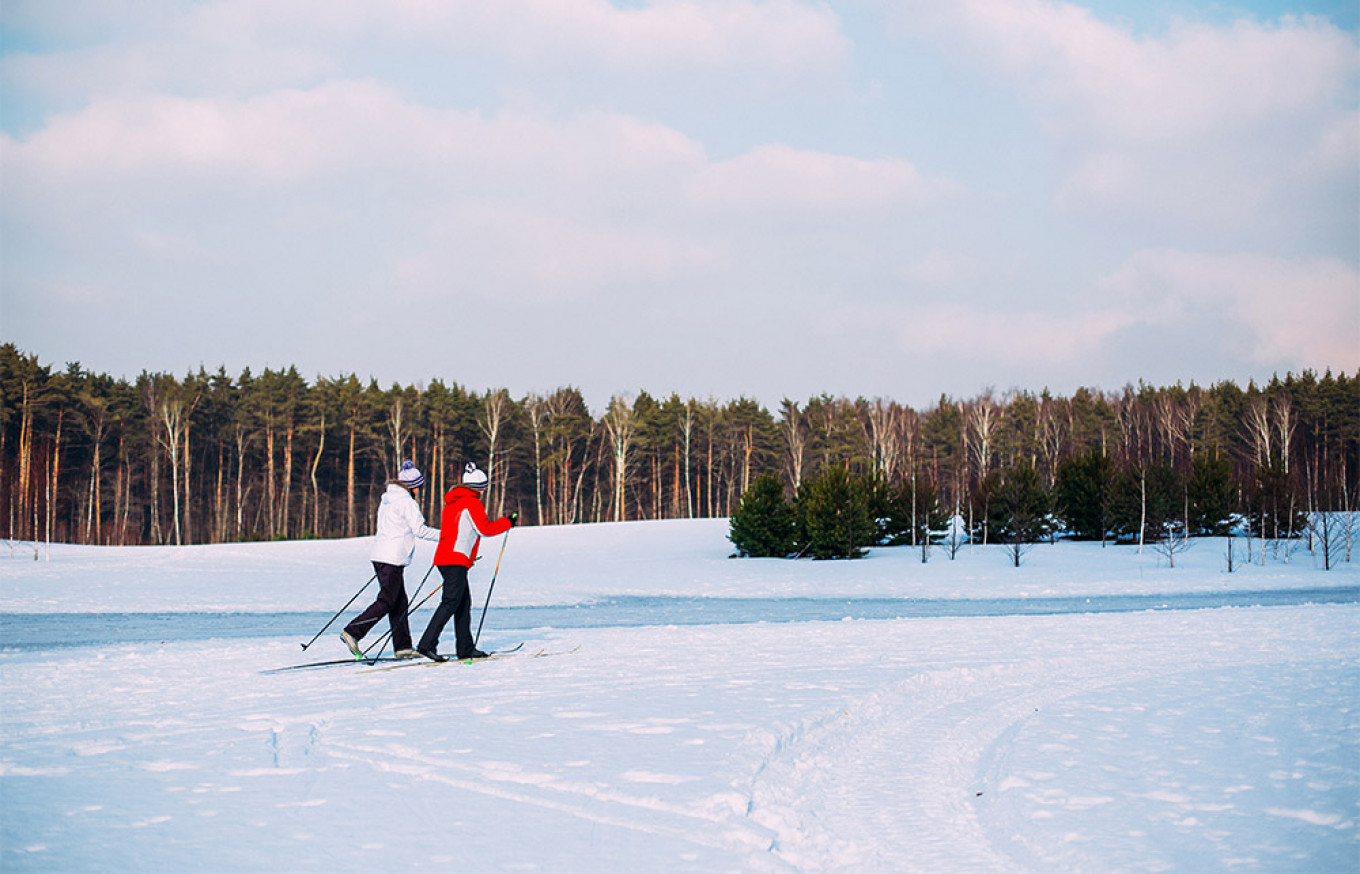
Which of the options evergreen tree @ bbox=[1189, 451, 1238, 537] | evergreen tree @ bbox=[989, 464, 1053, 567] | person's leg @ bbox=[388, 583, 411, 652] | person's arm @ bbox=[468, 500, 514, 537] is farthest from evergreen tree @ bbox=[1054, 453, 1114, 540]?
person's leg @ bbox=[388, 583, 411, 652]

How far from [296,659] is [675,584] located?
15.7 m

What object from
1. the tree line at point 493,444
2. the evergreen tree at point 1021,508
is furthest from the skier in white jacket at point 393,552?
the tree line at point 493,444

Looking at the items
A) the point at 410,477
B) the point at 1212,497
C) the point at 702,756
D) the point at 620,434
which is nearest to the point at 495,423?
the point at 620,434

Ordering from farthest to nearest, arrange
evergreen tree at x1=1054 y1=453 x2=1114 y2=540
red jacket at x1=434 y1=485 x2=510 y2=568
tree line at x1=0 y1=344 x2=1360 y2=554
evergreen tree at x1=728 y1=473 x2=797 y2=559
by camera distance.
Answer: tree line at x1=0 y1=344 x2=1360 y2=554 → evergreen tree at x1=1054 y1=453 x2=1114 y2=540 → evergreen tree at x1=728 y1=473 x2=797 y2=559 → red jacket at x1=434 y1=485 x2=510 y2=568

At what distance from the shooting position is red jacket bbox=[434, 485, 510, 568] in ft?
29.9

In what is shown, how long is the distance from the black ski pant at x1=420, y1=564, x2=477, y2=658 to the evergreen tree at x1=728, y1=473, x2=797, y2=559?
70.5ft

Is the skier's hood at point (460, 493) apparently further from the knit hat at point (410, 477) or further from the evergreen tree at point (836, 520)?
the evergreen tree at point (836, 520)

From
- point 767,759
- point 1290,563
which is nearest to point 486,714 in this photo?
point 767,759

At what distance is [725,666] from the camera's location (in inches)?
362

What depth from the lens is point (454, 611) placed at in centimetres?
935

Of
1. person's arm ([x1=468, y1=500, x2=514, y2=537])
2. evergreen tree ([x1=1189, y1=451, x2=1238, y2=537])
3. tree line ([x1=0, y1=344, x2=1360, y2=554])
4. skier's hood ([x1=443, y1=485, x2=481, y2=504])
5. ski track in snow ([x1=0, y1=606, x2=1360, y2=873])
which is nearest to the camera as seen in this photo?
ski track in snow ([x1=0, y1=606, x2=1360, y2=873])

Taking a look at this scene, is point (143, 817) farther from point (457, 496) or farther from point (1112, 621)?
point (1112, 621)

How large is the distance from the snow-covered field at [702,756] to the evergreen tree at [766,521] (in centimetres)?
1823

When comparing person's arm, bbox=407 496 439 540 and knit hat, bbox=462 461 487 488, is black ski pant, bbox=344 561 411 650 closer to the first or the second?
person's arm, bbox=407 496 439 540
